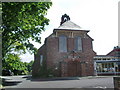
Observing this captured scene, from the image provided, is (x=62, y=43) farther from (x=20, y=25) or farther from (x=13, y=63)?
(x=20, y=25)

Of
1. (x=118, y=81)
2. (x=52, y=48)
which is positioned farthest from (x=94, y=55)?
(x=118, y=81)

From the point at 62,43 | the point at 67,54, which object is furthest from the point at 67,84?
the point at 62,43

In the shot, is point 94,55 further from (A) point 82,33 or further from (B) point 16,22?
(B) point 16,22


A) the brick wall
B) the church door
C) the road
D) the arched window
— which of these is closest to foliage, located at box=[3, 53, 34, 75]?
the road

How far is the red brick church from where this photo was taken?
26.8 metres

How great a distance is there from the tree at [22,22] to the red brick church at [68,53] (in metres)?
11.9

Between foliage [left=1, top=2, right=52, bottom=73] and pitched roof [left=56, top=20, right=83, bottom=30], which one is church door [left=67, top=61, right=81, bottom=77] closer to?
pitched roof [left=56, top=20, right=83, bottom=30]

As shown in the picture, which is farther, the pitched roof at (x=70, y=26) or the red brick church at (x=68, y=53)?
the pitched roof at (x=70, y=26)

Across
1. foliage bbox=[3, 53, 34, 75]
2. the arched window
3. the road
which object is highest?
the arched window

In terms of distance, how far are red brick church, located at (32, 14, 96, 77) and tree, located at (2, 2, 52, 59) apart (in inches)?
467

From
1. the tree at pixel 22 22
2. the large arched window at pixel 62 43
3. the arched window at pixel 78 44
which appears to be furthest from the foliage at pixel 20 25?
the arched window at pixel 78 44

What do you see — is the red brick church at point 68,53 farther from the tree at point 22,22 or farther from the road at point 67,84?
the tree at point 22,22

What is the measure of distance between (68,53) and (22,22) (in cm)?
1723

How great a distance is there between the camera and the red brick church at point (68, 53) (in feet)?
87.8
